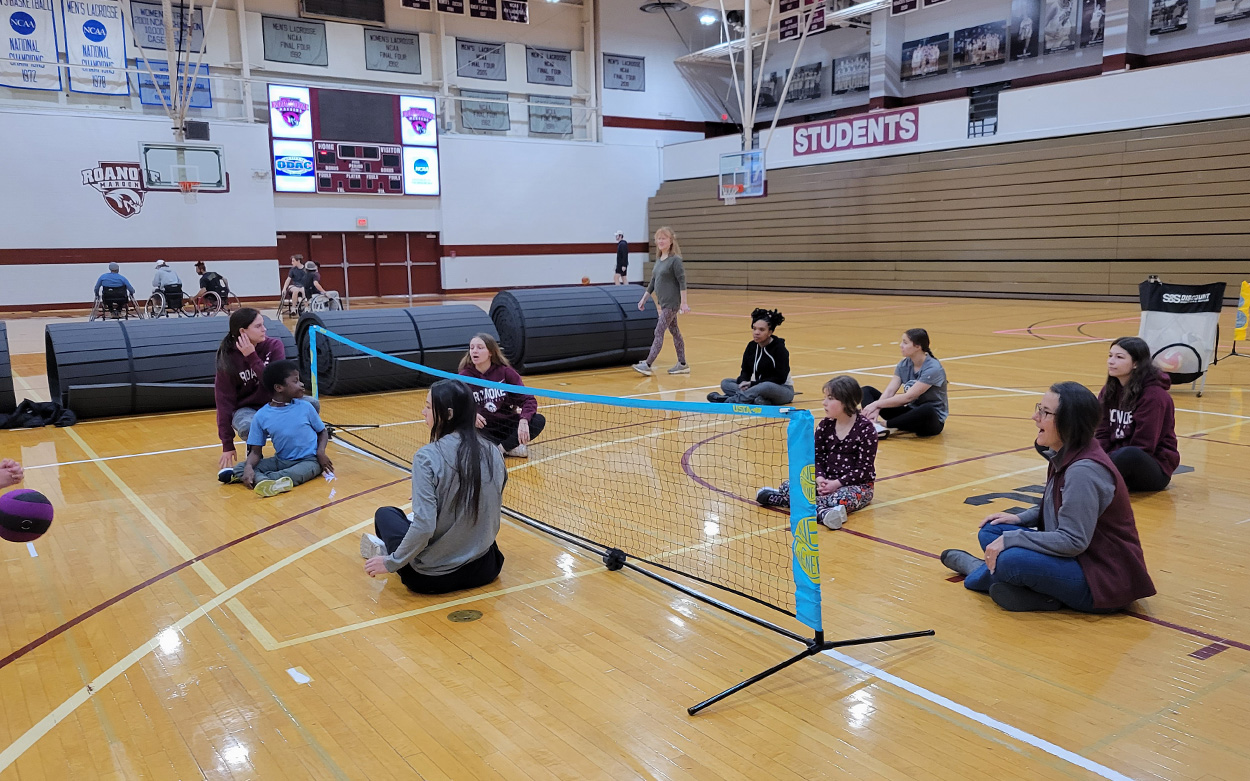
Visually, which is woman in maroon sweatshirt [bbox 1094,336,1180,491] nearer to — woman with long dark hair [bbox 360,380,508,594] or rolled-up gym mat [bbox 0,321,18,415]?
woman with long dark hair [bbox 360,380,508,594]

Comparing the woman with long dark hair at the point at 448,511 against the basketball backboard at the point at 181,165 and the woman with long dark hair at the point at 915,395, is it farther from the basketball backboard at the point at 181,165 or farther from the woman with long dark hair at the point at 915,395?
the basketball backboard at the point at 181,165

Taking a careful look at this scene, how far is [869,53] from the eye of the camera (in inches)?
1101

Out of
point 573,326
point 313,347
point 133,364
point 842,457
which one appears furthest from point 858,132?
point 842,457

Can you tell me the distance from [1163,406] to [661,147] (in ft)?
96.8

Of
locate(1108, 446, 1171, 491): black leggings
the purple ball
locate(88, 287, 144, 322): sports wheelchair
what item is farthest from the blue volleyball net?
locate(88, 287, 144, 322): sports wheelchair

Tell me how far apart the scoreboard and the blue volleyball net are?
1858cm

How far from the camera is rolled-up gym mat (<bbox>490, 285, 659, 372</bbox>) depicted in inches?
466

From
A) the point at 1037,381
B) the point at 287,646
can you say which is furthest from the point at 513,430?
the point at 1037,381

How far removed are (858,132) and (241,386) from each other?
74.5 feet

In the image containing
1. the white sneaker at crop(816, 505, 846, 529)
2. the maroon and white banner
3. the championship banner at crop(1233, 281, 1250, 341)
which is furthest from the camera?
the maroon and white banner

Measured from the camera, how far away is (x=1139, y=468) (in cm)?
570

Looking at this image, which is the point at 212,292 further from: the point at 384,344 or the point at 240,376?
the point at 240,376

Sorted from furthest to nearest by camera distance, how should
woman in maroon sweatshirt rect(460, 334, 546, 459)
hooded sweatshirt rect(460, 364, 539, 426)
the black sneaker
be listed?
1. hooded sweatshirt rect(460, 364, 539, 426)
2. woman in maroon sweatshirt rect(460, 334, 546, 459)
3. the black sneaker

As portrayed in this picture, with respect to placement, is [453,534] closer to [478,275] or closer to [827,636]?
[827,636]
